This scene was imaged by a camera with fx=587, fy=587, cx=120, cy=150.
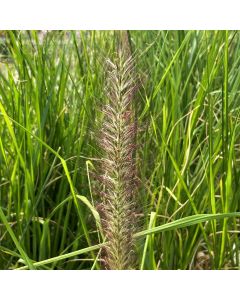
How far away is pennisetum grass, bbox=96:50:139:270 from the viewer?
105 cm

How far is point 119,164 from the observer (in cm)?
105

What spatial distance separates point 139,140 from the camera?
111 centimetres

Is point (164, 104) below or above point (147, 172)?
above

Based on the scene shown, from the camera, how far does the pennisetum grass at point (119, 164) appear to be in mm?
1055

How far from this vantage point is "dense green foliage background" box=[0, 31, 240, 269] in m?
1.14

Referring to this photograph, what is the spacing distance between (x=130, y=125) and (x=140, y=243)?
0.72ft

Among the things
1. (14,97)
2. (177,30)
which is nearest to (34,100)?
(14,97)

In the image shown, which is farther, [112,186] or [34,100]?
[34,100]

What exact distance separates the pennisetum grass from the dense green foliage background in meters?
0.04

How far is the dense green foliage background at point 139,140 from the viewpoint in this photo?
1.14 metres

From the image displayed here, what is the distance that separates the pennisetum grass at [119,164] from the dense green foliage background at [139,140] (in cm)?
4

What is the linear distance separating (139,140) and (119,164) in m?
0.08
